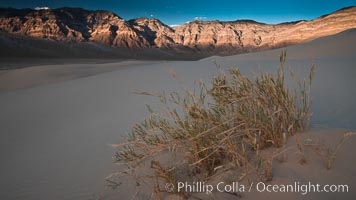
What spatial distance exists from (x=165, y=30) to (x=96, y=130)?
113372 mm

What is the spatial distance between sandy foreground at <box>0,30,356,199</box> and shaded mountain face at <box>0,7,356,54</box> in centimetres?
7306

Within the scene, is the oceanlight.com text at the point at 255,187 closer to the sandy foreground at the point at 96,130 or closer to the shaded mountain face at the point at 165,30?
the sandy foreground at the point at 96,130

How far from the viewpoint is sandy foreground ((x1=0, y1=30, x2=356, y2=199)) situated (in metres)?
1.40

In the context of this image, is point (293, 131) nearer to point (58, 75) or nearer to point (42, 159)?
point (42, 159)

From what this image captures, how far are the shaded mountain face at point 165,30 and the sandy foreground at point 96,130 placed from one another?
7306cm

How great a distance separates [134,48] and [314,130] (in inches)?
3474

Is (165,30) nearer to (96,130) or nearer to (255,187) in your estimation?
(96,130)

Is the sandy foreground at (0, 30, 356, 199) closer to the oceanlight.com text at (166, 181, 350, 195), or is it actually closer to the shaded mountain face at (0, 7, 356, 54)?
the oceanlight.com text at (166, 181, 350, 195)

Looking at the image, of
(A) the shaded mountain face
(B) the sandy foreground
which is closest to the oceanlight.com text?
(B) the sandy foreground

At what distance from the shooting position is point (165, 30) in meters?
113

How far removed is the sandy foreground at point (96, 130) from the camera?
4.59 ft

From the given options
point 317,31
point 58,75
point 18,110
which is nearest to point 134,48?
point 317,31

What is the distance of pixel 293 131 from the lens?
5.32ft

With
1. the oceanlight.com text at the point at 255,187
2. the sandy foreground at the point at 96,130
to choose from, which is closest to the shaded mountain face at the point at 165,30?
the sandy foreground at the point at 96,130
